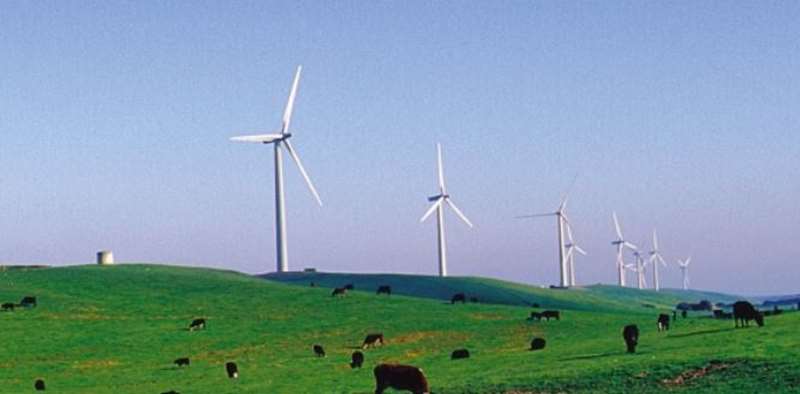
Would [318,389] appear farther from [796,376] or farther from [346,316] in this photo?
[346,316]

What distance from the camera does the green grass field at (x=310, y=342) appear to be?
3753 cm

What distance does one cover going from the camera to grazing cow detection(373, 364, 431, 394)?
37188mm

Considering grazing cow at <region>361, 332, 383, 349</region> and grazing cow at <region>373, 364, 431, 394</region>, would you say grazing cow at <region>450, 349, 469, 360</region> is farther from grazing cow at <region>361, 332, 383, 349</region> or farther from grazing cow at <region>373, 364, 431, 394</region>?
grazing cow at <region>373, 364, 431, 394</region>

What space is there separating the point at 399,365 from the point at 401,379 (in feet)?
1.68

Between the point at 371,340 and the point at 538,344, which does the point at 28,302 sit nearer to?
the point at 371,340

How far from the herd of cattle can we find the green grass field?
2.24 feet

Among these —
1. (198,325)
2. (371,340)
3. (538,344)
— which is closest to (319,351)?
(371,340)

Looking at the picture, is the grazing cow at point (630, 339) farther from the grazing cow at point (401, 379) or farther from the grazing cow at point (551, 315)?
the grazing cow at point (551, 315)

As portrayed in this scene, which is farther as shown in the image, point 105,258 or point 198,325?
point 105,258

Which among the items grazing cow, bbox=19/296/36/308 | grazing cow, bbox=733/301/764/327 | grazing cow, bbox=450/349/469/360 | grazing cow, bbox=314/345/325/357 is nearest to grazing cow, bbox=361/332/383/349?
grazing cow, bbox=314/345/325/357

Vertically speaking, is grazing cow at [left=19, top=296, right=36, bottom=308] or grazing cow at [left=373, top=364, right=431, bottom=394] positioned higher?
grazing cow at [left=19, top=296, right=36, bottom=308]

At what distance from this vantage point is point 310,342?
69.3 metres

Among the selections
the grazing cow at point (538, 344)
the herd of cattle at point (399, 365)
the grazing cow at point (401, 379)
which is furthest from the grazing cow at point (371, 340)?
the grazing cow at point (401, 379)

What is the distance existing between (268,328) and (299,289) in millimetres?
24570
